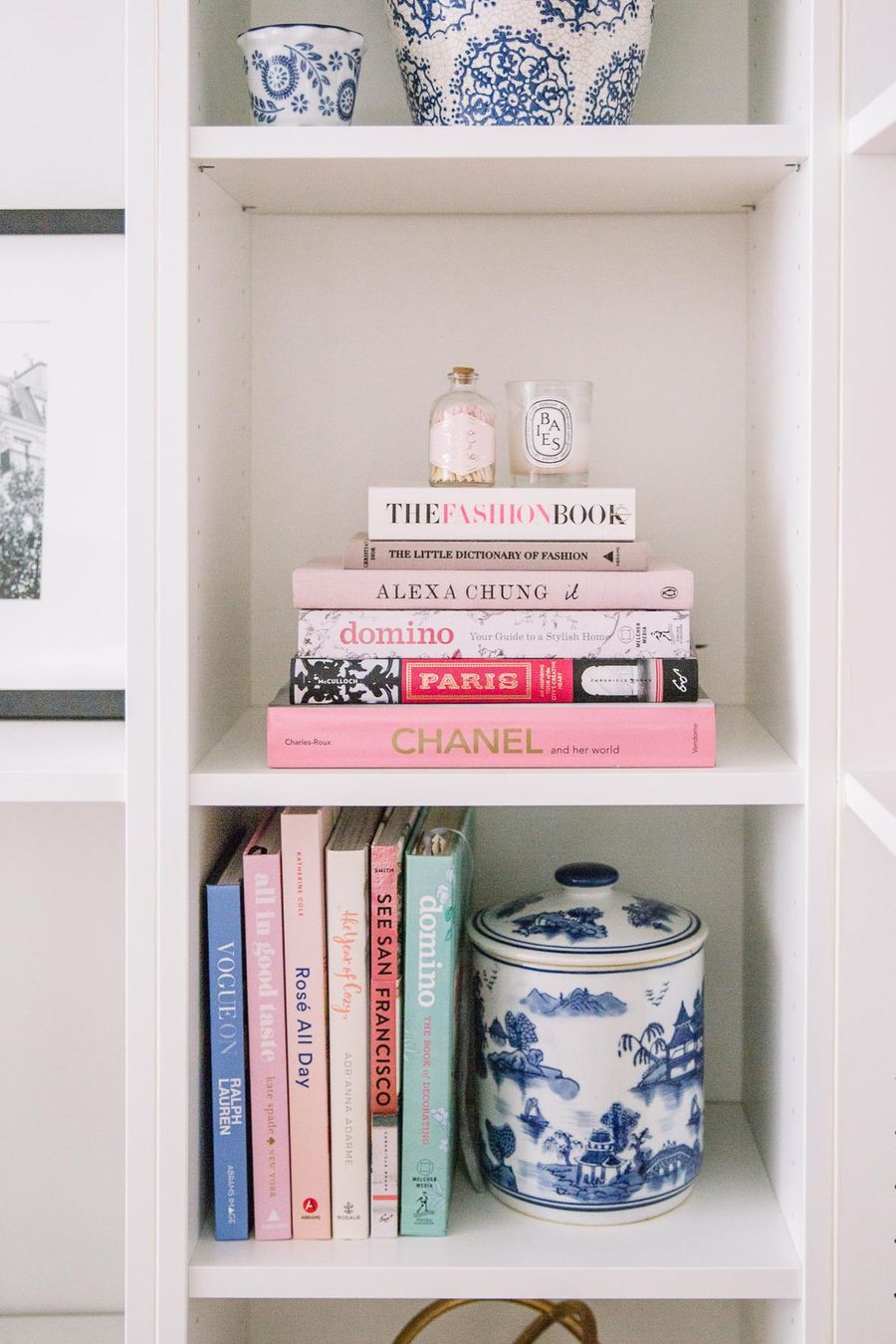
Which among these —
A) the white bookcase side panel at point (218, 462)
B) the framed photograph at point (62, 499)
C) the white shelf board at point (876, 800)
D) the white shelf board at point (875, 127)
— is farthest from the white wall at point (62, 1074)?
the white shelf board at point (875, 127)

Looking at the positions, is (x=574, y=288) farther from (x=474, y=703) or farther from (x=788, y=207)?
(x=474, y=703)

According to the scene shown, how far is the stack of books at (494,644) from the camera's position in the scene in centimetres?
93

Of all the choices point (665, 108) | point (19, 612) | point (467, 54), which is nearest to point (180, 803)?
point (19, 612)

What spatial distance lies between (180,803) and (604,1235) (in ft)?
1.50

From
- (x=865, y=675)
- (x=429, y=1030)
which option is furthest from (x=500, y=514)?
(x=429, y=1030)

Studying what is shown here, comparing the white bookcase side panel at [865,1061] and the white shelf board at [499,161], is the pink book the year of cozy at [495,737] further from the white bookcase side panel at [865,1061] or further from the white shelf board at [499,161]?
the white shelf board at [499,161]

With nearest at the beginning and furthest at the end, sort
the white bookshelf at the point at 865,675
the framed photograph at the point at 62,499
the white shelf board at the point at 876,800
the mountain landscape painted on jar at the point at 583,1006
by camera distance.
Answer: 1. the white shelf board at the point at 876,800
2. the white bookshelf at the point at 865,675
3. the mountain landscape painted on jar at the point at 583,1006
4. the framed photograph at the point at 62,499

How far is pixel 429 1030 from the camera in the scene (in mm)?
960

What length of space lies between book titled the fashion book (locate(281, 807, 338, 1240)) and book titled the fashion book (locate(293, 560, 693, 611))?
0.17 meters

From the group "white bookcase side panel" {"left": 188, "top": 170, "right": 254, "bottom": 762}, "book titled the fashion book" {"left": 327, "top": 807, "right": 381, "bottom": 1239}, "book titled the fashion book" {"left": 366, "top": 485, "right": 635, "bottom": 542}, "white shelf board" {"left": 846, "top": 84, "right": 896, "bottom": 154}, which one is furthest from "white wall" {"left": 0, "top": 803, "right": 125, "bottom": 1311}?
"white shelf board" {"left": 846, "top": 84, "right": 896, "bottom": 154}

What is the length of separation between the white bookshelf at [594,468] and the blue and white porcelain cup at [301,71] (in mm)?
39

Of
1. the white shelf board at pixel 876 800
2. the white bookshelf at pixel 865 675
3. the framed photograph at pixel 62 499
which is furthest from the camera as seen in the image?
the framed photograph at pixel 62 499

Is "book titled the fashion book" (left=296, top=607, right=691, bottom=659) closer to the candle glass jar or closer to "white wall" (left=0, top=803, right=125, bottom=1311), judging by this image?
the candle glass jar

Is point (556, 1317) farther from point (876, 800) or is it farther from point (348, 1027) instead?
point (876, 800)
